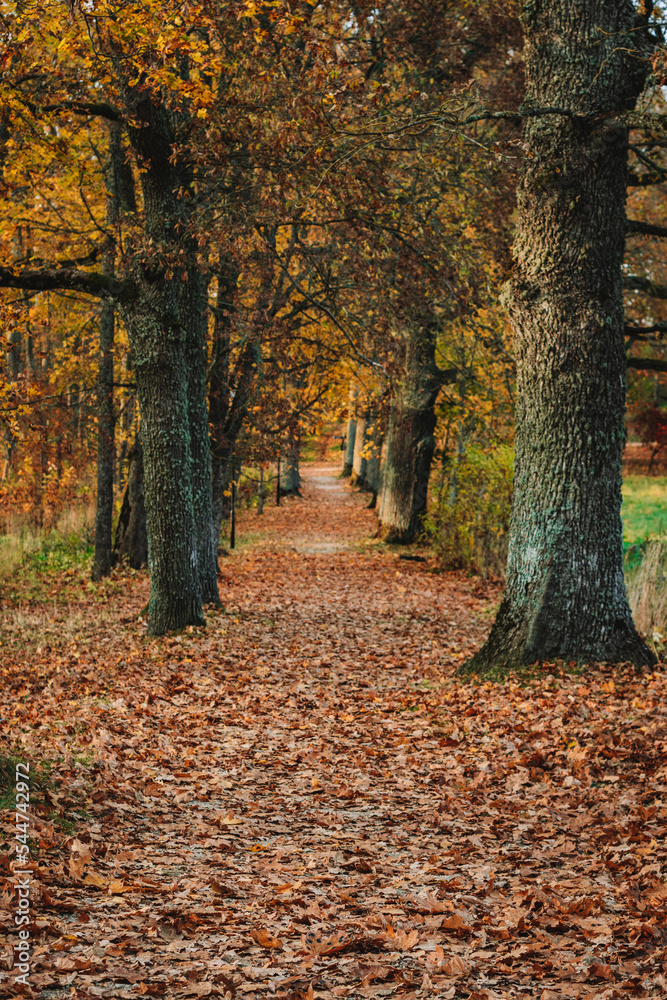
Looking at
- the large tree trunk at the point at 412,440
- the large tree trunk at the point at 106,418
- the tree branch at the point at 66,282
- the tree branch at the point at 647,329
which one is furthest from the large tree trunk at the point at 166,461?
the large tree trunk at the point at 412,440

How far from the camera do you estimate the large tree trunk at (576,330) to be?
7.18m

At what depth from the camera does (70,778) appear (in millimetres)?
5148

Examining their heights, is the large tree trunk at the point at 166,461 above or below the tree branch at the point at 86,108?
below

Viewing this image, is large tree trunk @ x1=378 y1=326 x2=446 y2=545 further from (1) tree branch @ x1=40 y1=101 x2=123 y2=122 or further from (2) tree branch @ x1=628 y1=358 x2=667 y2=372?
(1) tree branch @ x1=40 y1=101 x2=123 y2=122

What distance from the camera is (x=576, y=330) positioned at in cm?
725

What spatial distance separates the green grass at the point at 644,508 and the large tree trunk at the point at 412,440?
470cm

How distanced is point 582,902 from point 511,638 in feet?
12.6

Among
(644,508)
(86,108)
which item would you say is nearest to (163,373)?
(86,108)

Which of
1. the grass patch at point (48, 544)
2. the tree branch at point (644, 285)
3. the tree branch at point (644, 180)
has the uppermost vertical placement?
the tree branch at point (644, 180)

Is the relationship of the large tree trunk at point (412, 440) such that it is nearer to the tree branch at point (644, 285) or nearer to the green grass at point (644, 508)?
the green grass at point (644, 508)

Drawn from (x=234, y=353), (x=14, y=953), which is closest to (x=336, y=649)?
(x=14, y=953)

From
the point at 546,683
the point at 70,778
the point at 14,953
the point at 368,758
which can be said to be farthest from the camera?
the point at 546,683

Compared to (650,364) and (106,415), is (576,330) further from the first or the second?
(106,415)

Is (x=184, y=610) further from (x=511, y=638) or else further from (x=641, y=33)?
(x=641, y=33)
